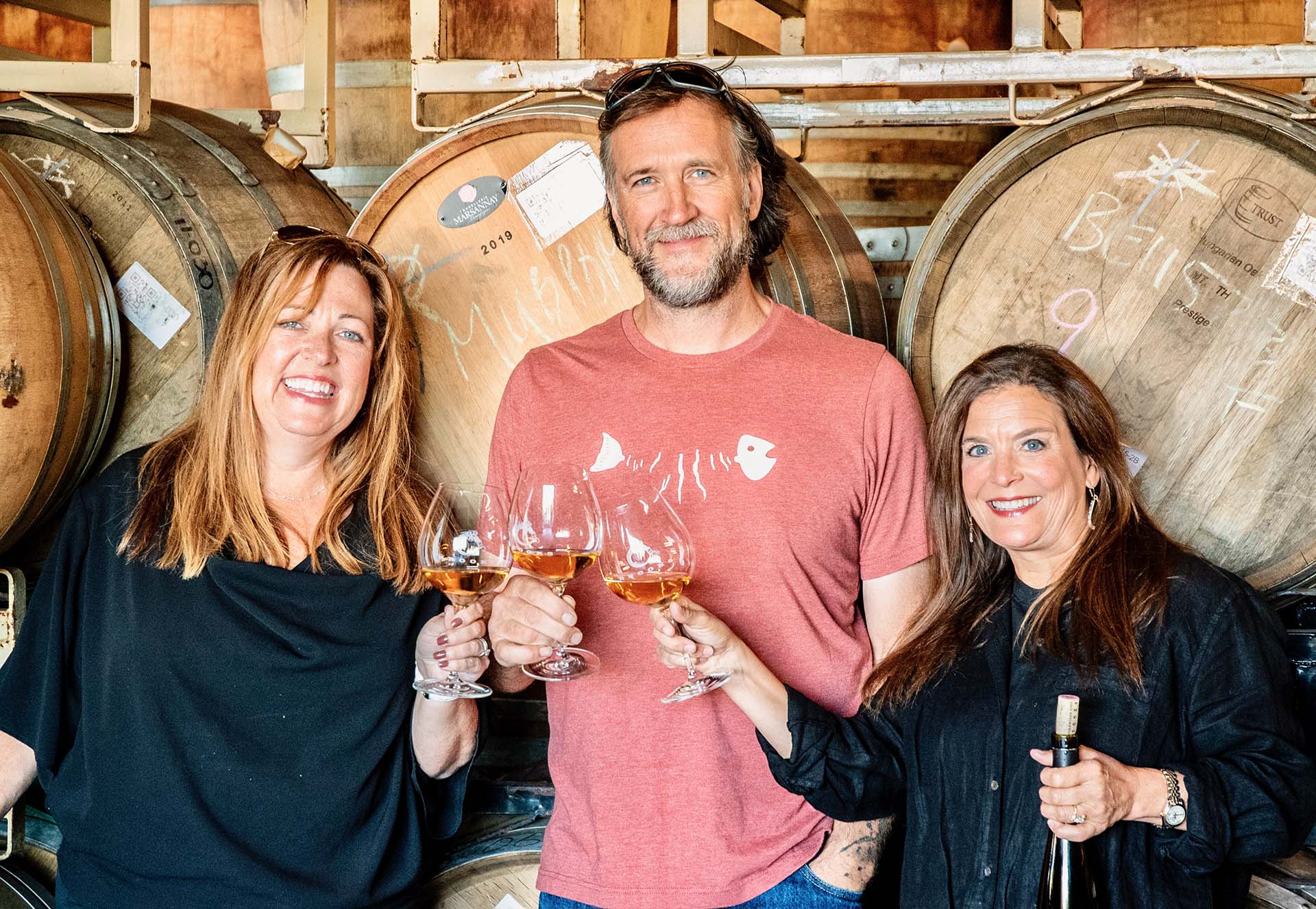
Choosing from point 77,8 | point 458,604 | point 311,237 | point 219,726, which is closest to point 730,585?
point 458,604

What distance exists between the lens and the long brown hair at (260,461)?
236cm

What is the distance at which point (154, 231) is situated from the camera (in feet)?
9.17

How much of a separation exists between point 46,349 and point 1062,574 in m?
2.01

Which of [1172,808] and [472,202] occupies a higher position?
[472,202]

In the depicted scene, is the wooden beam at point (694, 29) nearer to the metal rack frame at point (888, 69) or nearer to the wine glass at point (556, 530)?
the metal rack frame at point (888, 69)

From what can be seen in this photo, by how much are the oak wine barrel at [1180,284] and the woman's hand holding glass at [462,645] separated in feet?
3.51

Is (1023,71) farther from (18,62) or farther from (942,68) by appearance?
(18,62)

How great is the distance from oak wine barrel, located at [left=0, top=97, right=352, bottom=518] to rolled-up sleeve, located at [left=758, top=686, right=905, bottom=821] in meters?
1.56

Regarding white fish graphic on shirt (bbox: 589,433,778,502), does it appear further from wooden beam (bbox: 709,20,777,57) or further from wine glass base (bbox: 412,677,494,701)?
wooden beam (bbox: 709,20,777,57)

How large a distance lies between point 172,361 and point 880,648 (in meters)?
1.68

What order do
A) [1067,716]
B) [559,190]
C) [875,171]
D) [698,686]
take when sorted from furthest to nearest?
[875,171] < [559,190] < [698,686] < [1067,716]

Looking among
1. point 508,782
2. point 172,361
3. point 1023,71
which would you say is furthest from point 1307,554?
point 172,361

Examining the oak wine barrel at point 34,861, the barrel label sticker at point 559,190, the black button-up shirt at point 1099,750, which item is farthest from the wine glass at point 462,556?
the oak wine barrel at point 34,861

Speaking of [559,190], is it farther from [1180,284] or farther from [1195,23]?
[1195,23]
